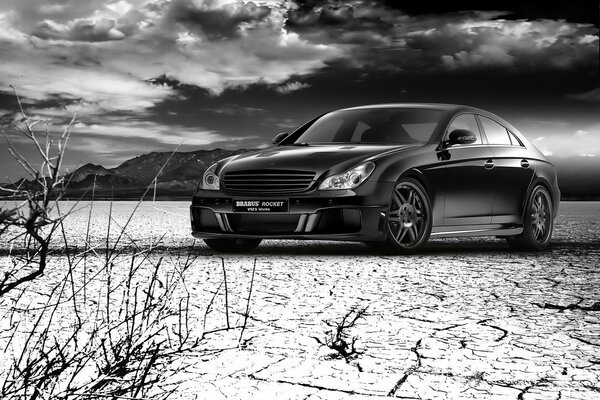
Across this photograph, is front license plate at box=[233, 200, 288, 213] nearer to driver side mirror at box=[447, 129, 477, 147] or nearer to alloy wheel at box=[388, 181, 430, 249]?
alloy wheel at box=[388, 181, 430, 249]

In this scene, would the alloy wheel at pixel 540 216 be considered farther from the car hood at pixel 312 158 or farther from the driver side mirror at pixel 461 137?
the car hood at pixel 312 158

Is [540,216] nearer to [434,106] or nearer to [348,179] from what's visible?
[434,106]

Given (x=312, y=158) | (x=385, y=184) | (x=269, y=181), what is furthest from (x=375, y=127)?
(x=269, y=181)

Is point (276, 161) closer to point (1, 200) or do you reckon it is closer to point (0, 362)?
point (0, 362)

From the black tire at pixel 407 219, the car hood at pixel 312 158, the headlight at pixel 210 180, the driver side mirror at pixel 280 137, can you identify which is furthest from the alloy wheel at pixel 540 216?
the headlight at pixel 210 180

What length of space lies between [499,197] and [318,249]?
197 cm

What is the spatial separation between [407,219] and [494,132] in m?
1.98

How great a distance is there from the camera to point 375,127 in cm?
861

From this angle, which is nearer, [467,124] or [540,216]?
[467,124]

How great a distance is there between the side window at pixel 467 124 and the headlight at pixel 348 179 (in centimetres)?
146

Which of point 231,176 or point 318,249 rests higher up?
point 231,176

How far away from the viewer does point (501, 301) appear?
5.19 meters

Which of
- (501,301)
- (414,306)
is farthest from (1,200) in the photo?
(501,301)

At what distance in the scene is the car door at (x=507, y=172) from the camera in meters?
8.65
